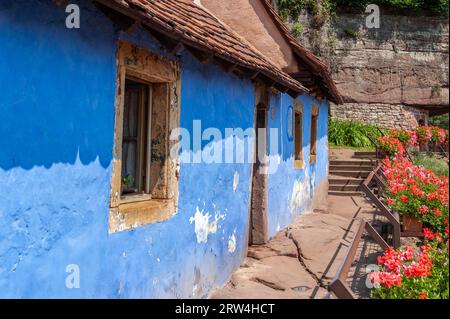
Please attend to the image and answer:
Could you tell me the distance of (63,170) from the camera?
302 cm

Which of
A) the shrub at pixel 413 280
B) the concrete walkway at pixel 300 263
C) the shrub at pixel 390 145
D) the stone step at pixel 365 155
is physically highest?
the shrub at pixel 390 145

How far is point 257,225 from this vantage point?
7.54 meters

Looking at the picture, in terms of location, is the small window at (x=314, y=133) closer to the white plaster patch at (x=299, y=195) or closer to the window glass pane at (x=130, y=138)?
the white plaster patch at (x=299, y=195)

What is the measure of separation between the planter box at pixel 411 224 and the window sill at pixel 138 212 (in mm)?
3647

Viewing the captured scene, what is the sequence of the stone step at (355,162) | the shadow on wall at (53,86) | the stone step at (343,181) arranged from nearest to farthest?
the shadow on wall at (53,86), the stone step at (343,181), the stone step at (355,162)

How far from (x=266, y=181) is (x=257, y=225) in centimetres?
77

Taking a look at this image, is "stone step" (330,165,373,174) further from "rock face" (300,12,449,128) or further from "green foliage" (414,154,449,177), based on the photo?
"rock face" (300,12,449,128)

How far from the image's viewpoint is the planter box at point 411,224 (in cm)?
628

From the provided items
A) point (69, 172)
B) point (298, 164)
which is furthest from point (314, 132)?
point (69, 172)

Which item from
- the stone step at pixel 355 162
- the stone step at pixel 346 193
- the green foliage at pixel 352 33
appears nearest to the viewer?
the stone step at pixel 346 193

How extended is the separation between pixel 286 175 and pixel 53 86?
659 cm

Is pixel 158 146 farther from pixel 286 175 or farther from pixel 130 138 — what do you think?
pixel 286 175

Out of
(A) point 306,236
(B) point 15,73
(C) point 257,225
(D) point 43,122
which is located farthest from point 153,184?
(A) point 306,236

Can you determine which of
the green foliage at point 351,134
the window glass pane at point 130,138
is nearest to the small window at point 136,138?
the window glass pane at point 130,138
